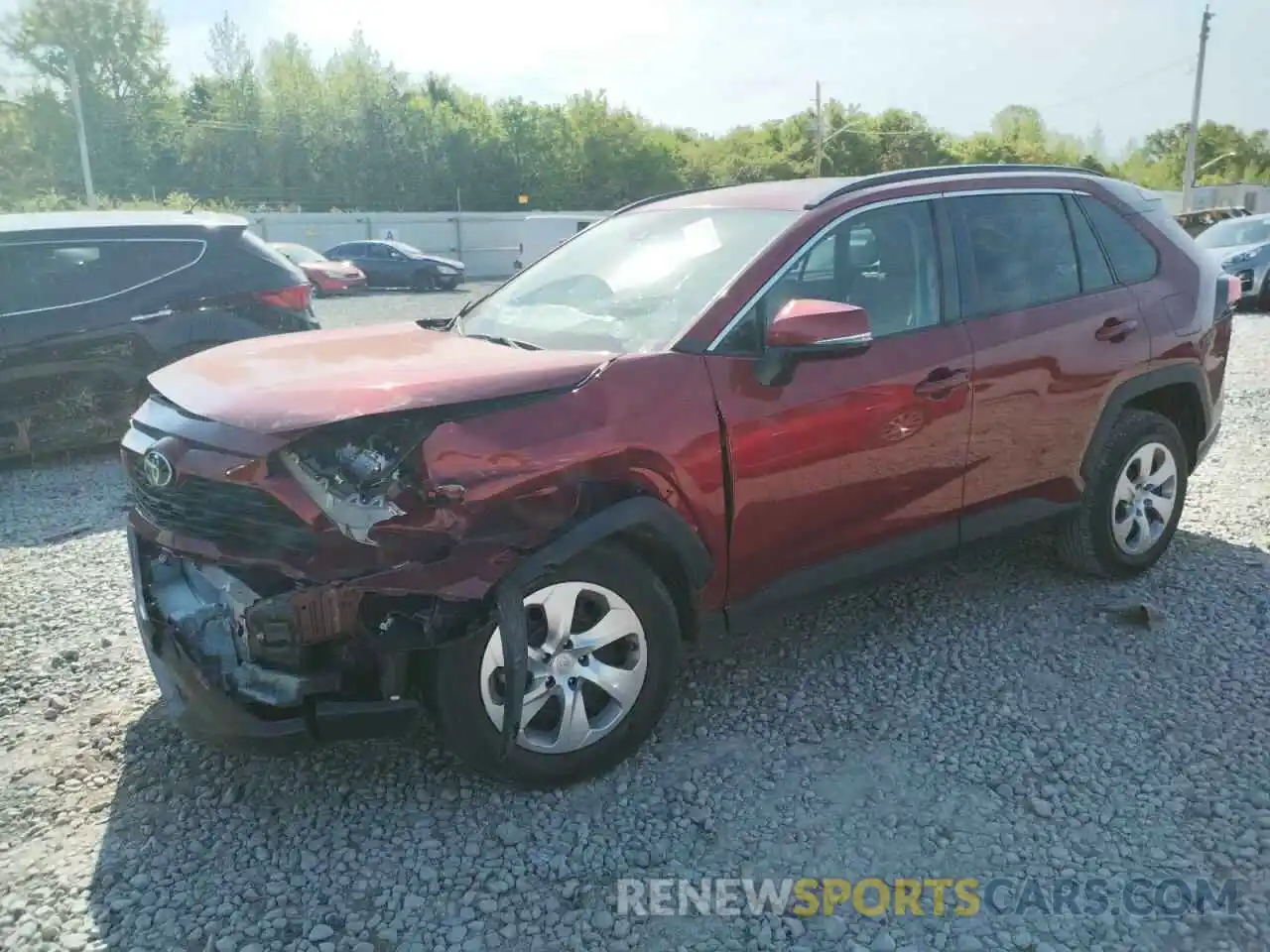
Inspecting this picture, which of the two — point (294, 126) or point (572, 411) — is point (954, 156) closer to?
point (294, 126)

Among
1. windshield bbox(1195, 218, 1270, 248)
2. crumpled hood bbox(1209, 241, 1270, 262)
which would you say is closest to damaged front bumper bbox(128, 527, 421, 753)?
crumpled hood bbox(1209, 241, 1270, 262)

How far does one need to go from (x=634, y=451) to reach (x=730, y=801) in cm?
109

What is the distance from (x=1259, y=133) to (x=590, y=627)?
7700 cm

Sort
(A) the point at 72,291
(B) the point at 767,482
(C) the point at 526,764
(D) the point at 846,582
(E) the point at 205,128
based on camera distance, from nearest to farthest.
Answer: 1. (C) the point at 526,764
2. (B) the point at 767,482
3. (D) the point at 846,582
4. (A) the point at 72,291
5. (E) the point at 205,128

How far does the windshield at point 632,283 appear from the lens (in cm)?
335

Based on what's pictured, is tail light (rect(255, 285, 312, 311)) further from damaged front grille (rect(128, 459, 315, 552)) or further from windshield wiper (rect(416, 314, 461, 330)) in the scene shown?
damaged front grille (rect(128, 459, 315, 552))

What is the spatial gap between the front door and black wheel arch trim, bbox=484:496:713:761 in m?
0.24

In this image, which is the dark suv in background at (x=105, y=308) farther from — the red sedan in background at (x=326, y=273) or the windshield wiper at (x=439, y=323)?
the red sedan in background at (x=326, y=273)

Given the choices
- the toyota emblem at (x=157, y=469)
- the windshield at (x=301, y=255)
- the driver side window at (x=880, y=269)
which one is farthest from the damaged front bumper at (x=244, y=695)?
the windshield at (x=301, y=255)

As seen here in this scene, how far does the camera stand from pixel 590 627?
296 cm

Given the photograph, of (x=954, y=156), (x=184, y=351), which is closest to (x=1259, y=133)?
(x=954, y=156)

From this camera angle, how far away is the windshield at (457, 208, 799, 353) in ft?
11.0

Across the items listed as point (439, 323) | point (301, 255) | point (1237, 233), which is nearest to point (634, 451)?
point (439, 323)

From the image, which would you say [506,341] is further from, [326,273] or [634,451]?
[326,273]
